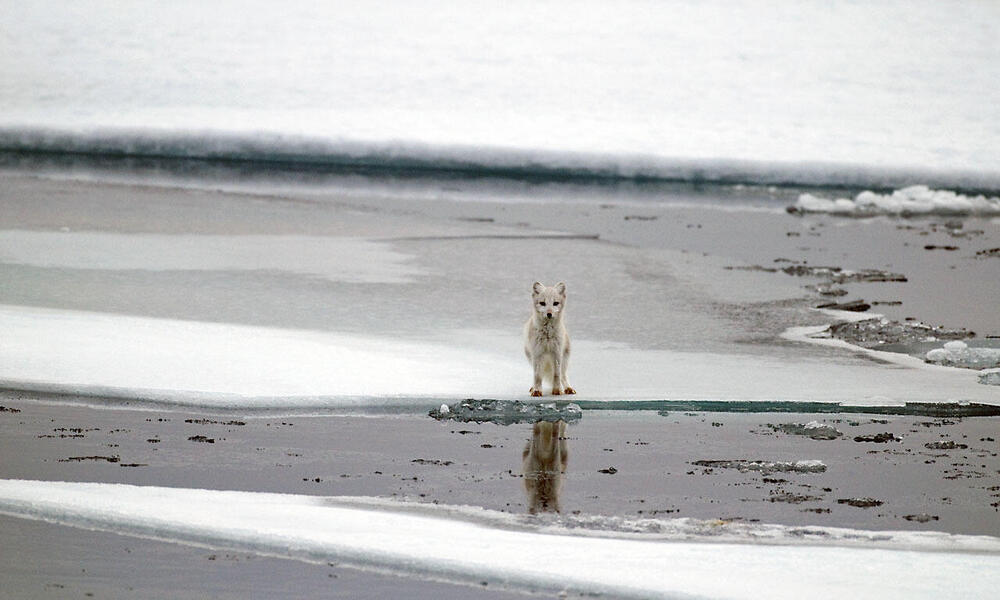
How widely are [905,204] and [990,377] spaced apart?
1059 cm

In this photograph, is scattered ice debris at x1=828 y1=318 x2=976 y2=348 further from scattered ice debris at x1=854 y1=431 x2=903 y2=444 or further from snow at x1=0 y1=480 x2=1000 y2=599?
snow at x1=0 y1=480 x2=1000 y2=599

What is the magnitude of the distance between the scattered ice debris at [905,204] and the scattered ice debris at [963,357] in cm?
939

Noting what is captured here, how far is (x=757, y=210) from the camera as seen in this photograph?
60.1 feet

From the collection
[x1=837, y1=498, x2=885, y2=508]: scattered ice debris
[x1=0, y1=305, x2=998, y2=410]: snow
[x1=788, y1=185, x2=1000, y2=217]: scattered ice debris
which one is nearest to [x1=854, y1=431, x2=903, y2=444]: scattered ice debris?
[x1=0, y1=305, x2=998, y2=410]: snow

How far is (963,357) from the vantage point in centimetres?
881

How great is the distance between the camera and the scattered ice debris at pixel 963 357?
8.75m

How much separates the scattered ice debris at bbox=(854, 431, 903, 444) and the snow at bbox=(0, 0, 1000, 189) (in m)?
12.1

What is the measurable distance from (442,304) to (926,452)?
4.57 meters

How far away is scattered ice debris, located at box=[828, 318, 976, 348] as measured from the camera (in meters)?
9.62

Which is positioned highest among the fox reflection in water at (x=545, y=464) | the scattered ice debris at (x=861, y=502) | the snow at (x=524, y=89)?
the snow at (x=524, y=89)

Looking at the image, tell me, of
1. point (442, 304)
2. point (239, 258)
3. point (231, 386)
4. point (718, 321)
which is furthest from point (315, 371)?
point (239, 258)

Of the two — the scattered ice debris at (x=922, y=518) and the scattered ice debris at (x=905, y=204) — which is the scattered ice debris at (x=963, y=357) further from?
the scattered ice debris at (x=905, y=204)

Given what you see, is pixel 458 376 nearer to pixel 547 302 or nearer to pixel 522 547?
pixel 547 302

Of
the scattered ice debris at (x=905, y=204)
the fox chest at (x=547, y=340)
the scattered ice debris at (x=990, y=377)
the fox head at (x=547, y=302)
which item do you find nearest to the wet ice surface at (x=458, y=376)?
the scattered ice debris at (x=990, y=377)
